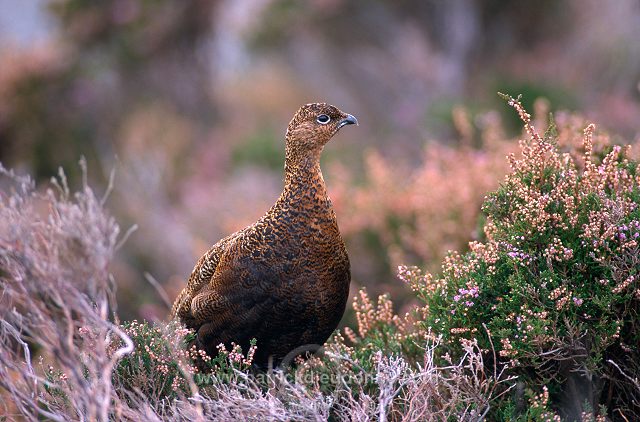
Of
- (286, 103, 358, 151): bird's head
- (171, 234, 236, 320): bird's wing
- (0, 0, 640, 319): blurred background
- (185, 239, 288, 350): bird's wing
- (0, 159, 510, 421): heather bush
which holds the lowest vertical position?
(0, 159, 510, 421): heather bush

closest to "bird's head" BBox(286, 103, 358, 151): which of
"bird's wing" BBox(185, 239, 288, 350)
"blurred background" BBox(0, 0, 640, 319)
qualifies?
"bird's wing" BBox(185, 239, 288, 350)

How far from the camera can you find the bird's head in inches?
156

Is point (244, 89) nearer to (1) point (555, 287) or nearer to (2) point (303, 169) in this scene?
(2) point (303, 169)

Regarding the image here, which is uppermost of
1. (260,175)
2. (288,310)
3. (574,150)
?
(260,175)

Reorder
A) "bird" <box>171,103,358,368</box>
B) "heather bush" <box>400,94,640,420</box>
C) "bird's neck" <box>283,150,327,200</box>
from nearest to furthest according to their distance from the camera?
"heather bush" <box>400,94,640,420</box>
"bird" <box>171,103,358,368</box>
"bird's neck" <box>283,150,327,200</box>

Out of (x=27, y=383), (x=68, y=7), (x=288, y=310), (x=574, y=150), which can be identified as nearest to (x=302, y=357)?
(x=288, y=310)

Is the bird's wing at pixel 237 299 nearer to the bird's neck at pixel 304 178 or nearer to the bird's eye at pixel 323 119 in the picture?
the bird's neck at pixel 304 178

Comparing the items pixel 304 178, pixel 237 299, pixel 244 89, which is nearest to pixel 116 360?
pixel 237 299

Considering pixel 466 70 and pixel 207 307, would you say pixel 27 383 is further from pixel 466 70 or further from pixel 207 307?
pixel 466 70

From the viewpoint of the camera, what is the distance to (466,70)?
41.4 ft

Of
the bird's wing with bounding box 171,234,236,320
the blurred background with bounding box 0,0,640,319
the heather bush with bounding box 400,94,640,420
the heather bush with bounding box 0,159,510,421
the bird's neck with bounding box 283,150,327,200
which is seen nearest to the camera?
the heather bush with bounding box 0,159,510,421

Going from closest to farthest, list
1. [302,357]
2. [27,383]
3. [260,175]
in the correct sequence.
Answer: [27,383] → [302,357] → [260,175]

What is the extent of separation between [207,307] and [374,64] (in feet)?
34.9

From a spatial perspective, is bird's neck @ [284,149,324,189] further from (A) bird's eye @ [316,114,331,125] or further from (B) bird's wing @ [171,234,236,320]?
(B) bird's wing @ [171,234,236,320]
